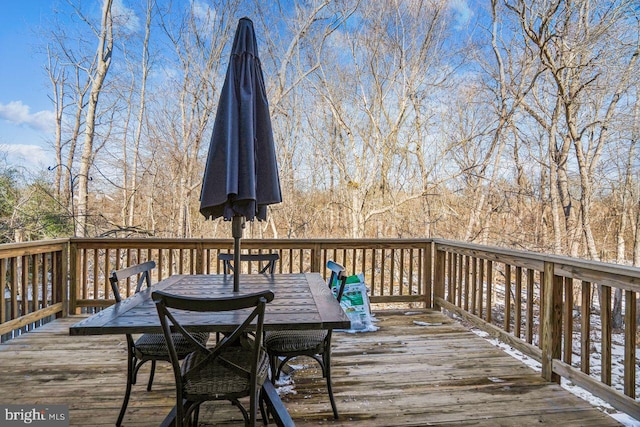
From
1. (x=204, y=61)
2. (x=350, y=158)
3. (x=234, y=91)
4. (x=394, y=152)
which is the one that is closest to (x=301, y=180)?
(x=350, y=158)

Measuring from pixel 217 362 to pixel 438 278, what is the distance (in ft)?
11.6

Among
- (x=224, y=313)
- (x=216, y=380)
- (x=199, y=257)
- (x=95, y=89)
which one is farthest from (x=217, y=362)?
(x=95, y=89)

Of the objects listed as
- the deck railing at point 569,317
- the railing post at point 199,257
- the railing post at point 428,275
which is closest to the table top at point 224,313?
the railing post at point 199,257

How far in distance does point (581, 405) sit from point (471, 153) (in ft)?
21.1

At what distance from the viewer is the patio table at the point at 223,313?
5.43 feet

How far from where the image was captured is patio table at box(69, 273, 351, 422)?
1.65 m

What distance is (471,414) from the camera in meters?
2.16

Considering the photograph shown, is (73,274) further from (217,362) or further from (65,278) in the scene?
(217,362)

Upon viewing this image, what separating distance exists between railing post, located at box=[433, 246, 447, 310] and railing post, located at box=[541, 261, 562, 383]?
1.82 m

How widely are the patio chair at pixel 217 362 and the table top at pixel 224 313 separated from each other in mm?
101

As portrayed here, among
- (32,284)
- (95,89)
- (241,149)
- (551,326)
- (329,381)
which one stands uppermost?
(95,89)

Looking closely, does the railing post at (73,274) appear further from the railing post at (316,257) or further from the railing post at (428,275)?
the railing post at (428,275)

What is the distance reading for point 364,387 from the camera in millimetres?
2492

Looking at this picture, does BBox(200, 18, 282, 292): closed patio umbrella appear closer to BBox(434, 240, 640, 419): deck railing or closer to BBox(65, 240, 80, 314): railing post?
BBox(434, 240, 640, 419): deck railing
